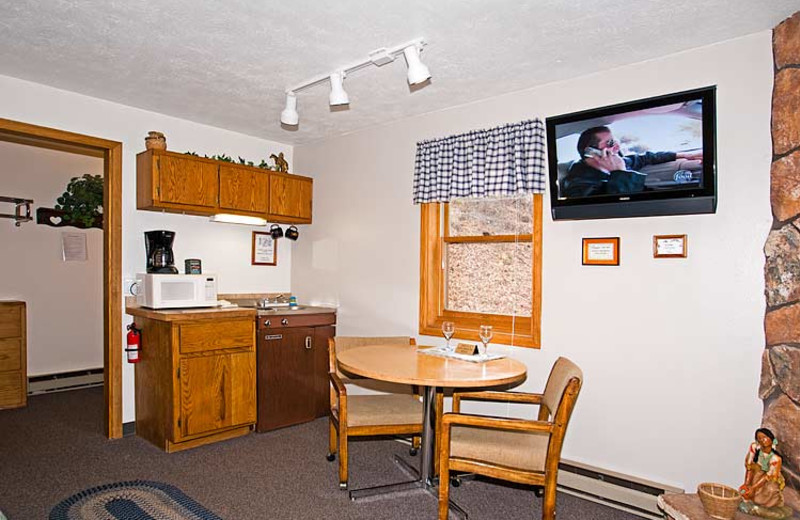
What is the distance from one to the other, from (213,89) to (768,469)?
12.6 feet

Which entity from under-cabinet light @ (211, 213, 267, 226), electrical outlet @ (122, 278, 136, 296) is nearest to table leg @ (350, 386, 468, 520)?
electrical outlet @ (122, 278, 136, 296)

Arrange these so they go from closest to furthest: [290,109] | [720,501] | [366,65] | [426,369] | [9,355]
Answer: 1. [720,501]
2. [426,369]
3. [366,65]
4. [290,109]
5. [9,355]

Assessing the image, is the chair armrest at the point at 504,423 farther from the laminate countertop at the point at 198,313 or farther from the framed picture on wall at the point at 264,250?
the framed picture on wall at the point at 264,250

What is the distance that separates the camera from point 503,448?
2.45 meters

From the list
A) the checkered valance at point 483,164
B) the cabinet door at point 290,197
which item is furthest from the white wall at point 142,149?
the checkered valance at point 483,164

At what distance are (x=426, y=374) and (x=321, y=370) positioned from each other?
2.02 metres

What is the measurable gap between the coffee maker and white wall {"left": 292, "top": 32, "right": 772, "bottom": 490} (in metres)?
2.40

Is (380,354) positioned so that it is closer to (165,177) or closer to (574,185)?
(574,185)

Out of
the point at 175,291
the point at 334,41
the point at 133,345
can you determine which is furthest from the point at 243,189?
the point at 334,41

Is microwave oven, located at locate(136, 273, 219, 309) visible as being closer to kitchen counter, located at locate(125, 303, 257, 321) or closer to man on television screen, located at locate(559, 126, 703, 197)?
kitchen counter, located at locate(125, 303, 257, 321)

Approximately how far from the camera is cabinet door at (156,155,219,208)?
3.84 m

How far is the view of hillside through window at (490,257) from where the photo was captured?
3.52 m

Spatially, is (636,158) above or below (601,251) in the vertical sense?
above

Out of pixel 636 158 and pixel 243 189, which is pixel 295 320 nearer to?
pixel 243 189
